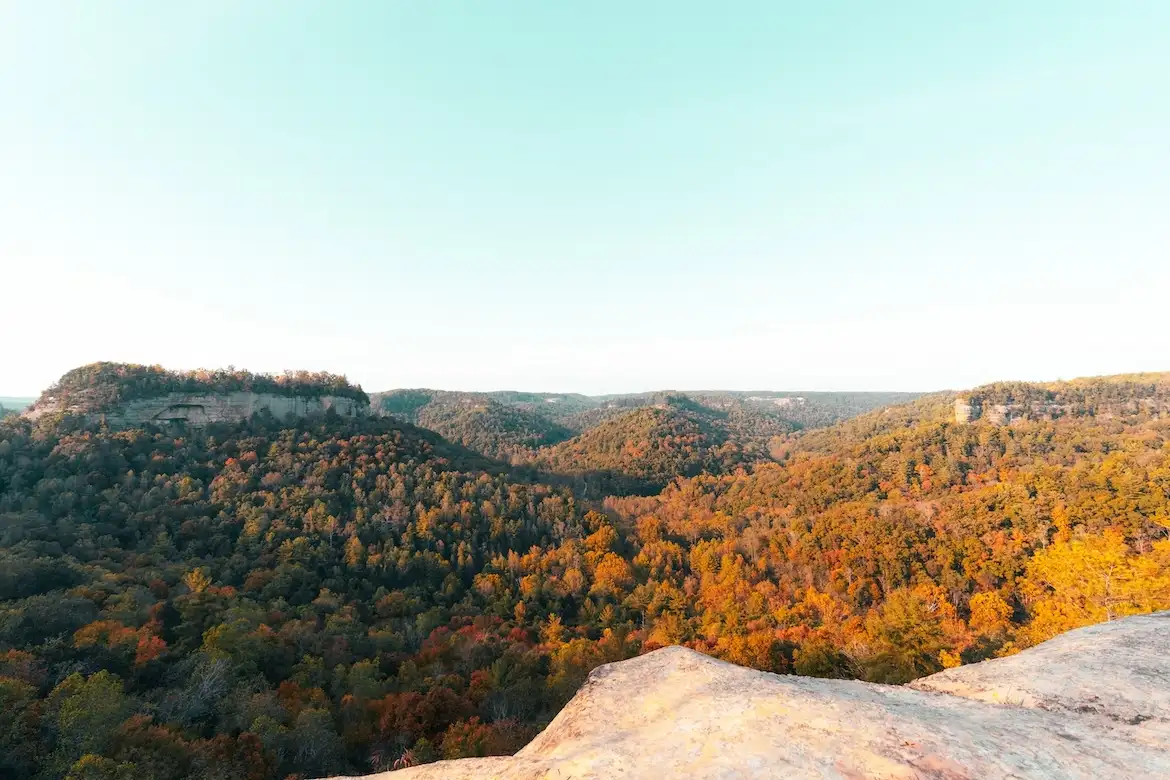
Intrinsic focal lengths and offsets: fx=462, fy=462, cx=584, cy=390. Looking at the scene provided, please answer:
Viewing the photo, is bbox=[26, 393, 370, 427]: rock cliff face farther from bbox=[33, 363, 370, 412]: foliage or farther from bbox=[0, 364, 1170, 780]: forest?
bbox=[0, 364, 1170, 780]: forest

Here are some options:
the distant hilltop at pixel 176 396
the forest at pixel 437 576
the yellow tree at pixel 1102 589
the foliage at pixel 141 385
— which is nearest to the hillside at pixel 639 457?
the forest at pixel 437 576

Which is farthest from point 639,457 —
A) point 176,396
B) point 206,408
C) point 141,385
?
point 141,385

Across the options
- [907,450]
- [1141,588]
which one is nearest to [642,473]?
[907,450]

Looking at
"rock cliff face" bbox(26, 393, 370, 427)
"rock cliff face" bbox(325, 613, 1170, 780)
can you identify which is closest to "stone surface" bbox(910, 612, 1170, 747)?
"rock cliff face" bbox(325, 613, 1170, 780)

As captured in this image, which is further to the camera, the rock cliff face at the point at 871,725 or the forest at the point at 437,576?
the forest at the point at 437,576

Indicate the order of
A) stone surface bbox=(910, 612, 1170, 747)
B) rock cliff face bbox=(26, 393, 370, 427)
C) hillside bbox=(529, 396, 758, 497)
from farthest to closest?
hillside bbox=(529, 396, 758, 497)
rock cliff face bbox=(26, 393, 370, 427)
stone surface bbox=(910, 612, 1170, 747)

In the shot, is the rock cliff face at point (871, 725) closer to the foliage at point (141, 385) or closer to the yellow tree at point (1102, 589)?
the yellow tree at point (1102, 589)
